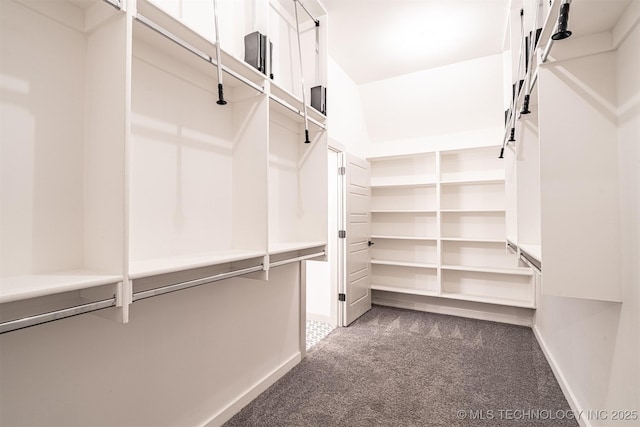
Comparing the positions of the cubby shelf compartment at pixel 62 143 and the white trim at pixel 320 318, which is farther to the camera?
the white trim at pixel 320 318

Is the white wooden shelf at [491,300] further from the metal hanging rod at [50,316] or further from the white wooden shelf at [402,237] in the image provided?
the metal hanging rod at [50,316]

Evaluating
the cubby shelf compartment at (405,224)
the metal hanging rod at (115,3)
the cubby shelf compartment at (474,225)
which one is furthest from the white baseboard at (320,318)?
the metal hanging rod at (115,3)

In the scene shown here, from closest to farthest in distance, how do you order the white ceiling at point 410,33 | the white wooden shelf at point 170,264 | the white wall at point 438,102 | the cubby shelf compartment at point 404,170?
1. the white wooden shelf at point 170,264
2. the white ceiling at point 410,33
3. the white wall at point 438,102
4. the cubby shelf compartment at point 404,170

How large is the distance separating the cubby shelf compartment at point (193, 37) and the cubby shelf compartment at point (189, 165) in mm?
17

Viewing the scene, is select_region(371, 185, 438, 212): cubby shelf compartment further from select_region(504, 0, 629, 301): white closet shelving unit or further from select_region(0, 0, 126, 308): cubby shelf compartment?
select_region(0, 0, 126, 308): cubby shelf compartment

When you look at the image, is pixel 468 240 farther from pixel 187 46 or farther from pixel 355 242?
pixel 187 46

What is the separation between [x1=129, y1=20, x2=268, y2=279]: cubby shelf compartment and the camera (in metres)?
1.34

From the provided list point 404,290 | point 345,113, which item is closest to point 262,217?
point 345,113

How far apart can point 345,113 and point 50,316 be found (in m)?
3.48

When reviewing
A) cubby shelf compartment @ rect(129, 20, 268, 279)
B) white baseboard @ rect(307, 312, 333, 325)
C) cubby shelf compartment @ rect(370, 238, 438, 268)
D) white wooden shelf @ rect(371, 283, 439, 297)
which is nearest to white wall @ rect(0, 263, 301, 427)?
cubby shelf compartment @ rect(129, 20, 268, 279)

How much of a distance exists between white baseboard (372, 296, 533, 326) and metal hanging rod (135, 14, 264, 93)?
11.8 ft

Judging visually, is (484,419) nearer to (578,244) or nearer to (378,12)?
(578,244)

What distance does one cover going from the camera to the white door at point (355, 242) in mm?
3549

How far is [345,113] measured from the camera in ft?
12.5
